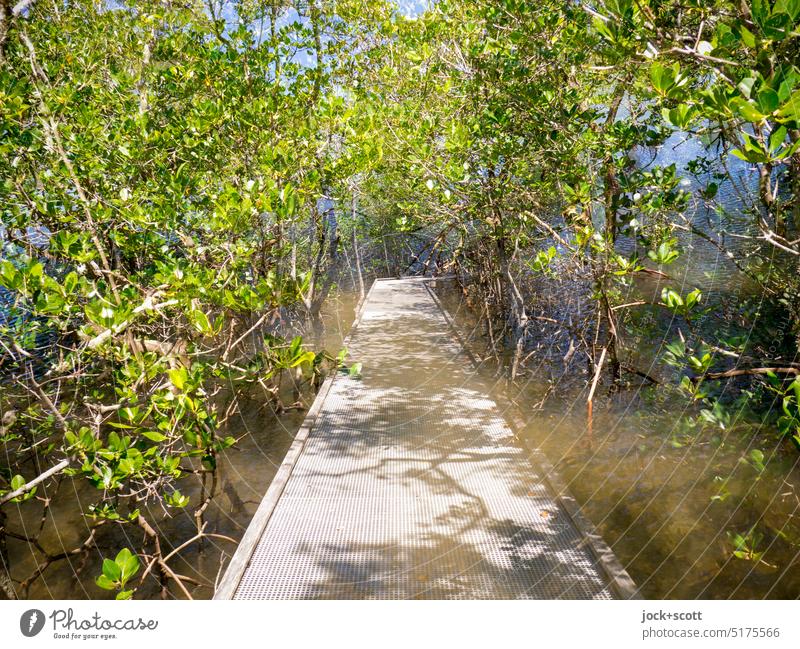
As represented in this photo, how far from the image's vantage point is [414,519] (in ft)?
8.20

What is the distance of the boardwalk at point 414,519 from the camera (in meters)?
2.04

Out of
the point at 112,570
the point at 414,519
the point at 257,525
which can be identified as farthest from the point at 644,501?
the point at 112,570

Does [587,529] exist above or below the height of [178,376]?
below

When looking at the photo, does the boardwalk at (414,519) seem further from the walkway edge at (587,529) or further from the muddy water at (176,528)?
the muddy water at (176,528)

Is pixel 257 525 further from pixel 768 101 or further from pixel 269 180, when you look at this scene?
pixel 768 101

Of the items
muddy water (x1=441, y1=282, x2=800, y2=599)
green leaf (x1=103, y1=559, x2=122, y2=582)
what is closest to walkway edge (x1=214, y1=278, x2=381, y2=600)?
green leaf (x1=103, y1=559, x2=122, y2=582)

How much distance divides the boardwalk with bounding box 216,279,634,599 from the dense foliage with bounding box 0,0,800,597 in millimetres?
570

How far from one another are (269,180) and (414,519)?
1.78 metres

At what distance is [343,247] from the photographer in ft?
36.4

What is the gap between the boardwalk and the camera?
80.4 inches

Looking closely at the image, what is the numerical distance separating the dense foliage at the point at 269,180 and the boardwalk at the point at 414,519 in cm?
57

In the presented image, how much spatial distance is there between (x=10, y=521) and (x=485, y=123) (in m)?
4.75

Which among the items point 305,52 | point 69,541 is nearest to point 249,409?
point 69,541

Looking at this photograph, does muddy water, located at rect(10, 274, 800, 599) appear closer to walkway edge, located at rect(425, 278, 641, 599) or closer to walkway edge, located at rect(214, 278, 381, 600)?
walkway edge, located at rect(425, 278, 641, 599)
